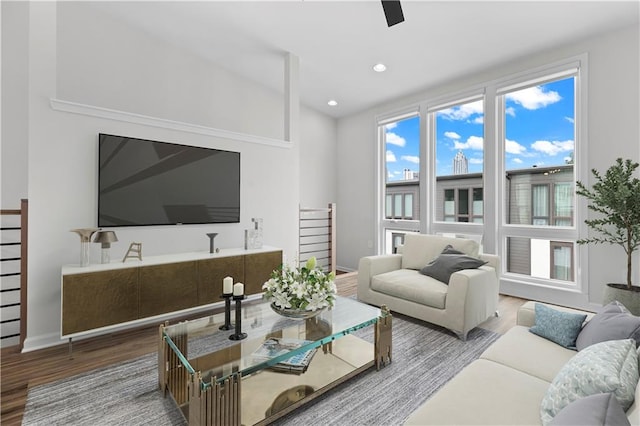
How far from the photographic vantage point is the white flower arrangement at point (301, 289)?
2039mm

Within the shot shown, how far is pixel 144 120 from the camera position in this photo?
10.4 feet

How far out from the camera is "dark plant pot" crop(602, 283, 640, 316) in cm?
276

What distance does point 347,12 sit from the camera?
3.27 metres

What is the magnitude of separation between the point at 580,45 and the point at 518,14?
1017 millimetres

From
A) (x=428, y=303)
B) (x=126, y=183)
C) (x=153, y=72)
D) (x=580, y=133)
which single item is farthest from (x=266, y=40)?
(x=580, y=133)

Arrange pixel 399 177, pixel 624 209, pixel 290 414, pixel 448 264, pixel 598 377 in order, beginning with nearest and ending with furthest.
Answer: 1. pixel 598 377
2. pixel 290 414
3. pixel 624 209
4. pixel 448 264
5. pixel 399 177

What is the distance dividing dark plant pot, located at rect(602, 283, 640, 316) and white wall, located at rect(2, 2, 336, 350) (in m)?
3.53

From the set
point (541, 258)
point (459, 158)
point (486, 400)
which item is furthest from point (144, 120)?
point (541, 258)

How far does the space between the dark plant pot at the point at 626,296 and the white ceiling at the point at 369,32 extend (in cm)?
270

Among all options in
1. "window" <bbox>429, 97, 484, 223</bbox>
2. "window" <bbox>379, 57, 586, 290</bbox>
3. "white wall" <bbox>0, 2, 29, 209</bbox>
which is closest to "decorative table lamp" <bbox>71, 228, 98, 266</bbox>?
"white wall" <bbox>0, 2, 29, 209</bbox>

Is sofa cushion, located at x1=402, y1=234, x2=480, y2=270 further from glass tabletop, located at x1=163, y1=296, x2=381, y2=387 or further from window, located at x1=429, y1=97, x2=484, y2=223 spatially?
glass tabletop, located at x1=163, y1=296, x2=381, y2=387

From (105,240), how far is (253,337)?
170 centimetres

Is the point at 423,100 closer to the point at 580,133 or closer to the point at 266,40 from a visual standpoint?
the point at 580,133

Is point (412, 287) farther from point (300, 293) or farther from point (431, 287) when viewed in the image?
point (300, 293)
